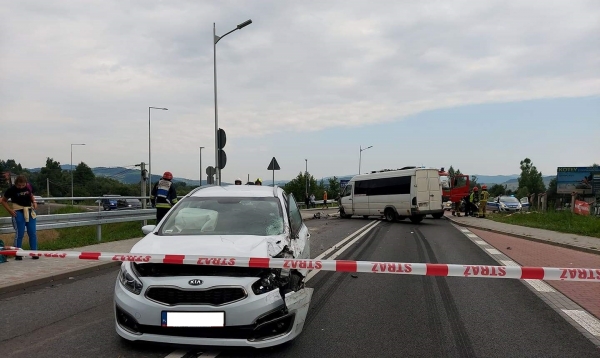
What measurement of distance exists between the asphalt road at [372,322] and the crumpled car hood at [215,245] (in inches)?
33.4

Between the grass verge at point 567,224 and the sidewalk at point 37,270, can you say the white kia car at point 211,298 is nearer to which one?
the sidewalk at point 37,270

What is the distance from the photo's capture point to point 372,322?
5164mm

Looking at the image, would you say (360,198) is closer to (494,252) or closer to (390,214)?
(390,214)

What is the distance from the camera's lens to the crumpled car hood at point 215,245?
4297 millimetres

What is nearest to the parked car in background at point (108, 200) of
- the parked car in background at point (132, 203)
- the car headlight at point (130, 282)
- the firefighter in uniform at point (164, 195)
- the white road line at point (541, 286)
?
the parked car in background at point (132, 203)

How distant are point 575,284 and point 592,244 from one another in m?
5.92

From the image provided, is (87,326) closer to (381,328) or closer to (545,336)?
(381,328)

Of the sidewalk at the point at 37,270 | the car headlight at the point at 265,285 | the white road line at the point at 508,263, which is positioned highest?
the car headlight at the point at 265,285

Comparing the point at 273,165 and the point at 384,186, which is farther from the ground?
the point at 273,165

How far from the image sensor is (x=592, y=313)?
5.62 meters

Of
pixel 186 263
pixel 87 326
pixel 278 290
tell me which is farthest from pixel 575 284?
pixel 87 326

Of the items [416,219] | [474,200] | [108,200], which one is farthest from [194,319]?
[474,200]

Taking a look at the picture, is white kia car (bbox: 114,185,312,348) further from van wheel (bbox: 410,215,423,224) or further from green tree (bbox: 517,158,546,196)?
green tree (bbox: 517,158,546,196)

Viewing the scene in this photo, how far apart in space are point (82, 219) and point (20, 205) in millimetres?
2782
